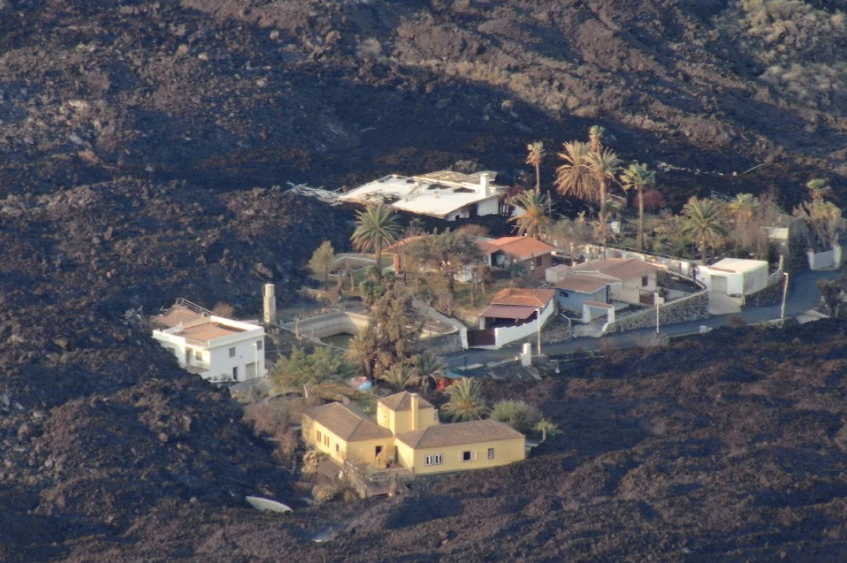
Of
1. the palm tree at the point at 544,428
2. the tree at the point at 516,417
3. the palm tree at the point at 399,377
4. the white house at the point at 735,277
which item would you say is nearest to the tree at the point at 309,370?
the palm tree at the point at 399,377

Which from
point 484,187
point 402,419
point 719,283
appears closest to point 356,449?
point 402,419

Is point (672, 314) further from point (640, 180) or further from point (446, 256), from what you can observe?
point (446, 256)

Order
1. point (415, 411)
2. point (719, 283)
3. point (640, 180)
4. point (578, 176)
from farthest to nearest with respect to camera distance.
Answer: point (578, 176)
point (640, 180)
point (719, 283)
point (415, 411)

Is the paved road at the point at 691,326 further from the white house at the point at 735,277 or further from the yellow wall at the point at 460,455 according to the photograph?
the yellow wall at the point at 460,455

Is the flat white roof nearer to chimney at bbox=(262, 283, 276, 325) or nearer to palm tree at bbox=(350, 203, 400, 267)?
palm tree at bbox=(350, 203, 400, 267)

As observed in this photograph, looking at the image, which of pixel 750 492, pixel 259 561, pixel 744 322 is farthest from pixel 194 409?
pixel 744 322

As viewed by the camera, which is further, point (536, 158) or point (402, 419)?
point (536, 158)

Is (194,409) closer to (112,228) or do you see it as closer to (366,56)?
(112,228)
